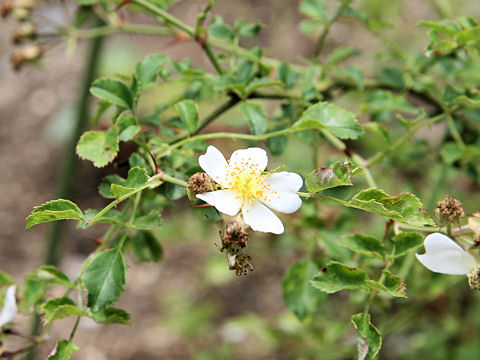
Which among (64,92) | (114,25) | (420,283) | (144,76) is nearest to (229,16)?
(64,92)

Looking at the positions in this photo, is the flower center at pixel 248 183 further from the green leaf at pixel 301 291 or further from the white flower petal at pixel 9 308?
the white flower petal at pixel 9 308

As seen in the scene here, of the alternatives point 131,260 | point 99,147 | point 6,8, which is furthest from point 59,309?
point 131,260

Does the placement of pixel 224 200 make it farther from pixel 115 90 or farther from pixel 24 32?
pixel 24 32

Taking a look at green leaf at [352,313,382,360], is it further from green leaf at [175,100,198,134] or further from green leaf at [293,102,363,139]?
green leaf at [175,100,198,134]

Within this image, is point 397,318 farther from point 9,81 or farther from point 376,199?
point 9,81

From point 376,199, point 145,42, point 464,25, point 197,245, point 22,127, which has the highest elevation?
point 464,25
